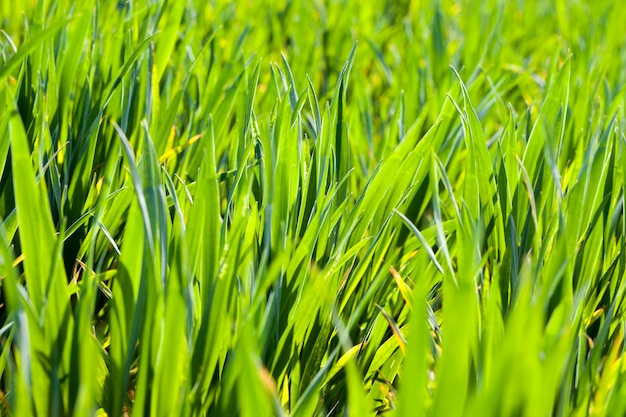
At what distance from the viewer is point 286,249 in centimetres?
78

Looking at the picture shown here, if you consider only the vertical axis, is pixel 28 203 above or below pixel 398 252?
above

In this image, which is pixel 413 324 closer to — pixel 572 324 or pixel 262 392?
pixel 262 392

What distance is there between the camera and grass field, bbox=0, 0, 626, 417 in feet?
2.05

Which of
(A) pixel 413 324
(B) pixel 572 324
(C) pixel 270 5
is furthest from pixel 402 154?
(C) pixel 270 5

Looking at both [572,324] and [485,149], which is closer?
[572,324]

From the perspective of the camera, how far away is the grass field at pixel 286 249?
0.62 metres

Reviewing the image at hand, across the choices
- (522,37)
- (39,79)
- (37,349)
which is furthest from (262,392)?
(522,37)

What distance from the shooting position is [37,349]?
0.65 meters

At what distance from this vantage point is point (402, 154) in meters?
1.00

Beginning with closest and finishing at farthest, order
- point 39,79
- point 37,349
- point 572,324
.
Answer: point 37,349, point 572,324, point 39,79

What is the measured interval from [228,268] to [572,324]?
1.20 feet

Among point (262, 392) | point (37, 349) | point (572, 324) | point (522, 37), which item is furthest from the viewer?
point (522, 37)

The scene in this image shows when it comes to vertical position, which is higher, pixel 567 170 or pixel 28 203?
pixel 28 203

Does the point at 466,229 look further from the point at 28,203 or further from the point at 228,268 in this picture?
the point at 28,203
